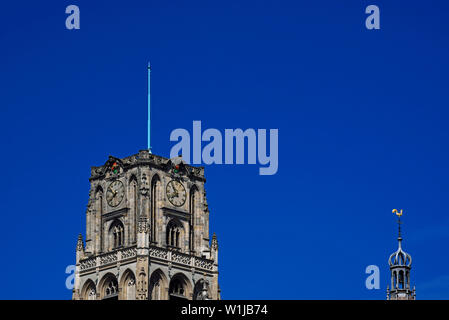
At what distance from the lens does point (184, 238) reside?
19962cm

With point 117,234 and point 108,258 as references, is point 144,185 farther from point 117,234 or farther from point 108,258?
point 108,258

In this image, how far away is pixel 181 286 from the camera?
19738 cm

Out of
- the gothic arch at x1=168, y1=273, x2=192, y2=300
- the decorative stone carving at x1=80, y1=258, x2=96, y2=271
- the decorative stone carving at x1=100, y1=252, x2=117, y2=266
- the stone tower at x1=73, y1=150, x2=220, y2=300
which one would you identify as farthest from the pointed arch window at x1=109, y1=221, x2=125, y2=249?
the gothic arch at x1=168, y1=273, x2=192, y2=300

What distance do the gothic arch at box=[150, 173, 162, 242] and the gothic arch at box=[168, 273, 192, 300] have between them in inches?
247

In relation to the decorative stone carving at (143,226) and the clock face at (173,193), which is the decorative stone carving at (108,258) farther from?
the clock face at (173,193)

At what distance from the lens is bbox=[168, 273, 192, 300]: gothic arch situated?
644 ft

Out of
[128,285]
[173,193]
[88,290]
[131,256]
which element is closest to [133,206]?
[173,193]

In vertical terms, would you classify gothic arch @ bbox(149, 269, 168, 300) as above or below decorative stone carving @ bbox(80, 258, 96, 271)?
below

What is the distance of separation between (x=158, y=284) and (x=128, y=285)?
3.95 m

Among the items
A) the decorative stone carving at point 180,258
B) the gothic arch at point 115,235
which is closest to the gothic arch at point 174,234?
the decorative stone carving at point 180,258

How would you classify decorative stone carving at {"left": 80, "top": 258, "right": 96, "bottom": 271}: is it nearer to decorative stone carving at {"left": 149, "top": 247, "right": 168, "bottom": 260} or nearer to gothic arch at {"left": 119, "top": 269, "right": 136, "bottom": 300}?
gothic arch at {"left": 119, "top": 269, "right": 136, "bottom": 300}

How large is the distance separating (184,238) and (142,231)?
8598mm

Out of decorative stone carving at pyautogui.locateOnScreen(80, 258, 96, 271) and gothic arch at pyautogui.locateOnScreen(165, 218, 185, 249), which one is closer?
gothic arch at pyautogui.locateOnScreen(165, 218, 185, 249)
